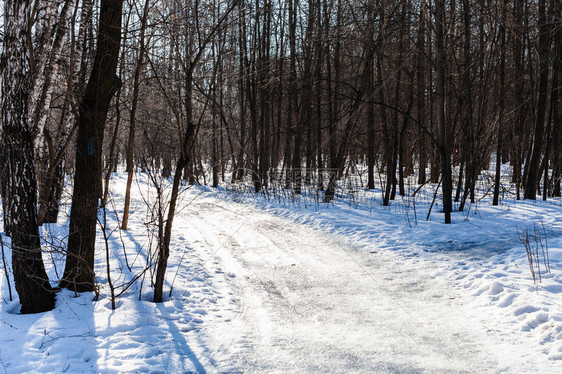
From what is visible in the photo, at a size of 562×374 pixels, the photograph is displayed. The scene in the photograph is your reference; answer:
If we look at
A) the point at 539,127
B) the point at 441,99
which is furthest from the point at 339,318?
the point at 539,127

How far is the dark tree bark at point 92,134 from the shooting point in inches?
180

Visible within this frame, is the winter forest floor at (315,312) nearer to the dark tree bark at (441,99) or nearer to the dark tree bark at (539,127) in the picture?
the dark tree bark at (441,99)

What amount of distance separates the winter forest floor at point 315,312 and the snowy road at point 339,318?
19 millimetres

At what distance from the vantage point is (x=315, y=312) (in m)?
4.76

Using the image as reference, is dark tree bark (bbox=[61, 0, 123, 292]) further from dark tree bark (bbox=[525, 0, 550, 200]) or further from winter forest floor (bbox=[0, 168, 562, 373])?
dark tree bark (bbox=[525, 0, 550, 200])

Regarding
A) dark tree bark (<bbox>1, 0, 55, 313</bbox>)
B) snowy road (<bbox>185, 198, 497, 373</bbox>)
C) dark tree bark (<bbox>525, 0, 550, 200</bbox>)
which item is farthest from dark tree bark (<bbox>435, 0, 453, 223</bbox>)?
dark tree bark (<bbox>1, 0, 55, 313</bbox>)

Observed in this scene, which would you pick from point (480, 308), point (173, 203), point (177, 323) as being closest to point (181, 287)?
point (177, 323)

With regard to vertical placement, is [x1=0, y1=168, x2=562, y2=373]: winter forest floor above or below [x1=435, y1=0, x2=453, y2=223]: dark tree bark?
below

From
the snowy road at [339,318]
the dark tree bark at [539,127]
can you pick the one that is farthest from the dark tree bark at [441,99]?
the dark tree bark at [539,127]

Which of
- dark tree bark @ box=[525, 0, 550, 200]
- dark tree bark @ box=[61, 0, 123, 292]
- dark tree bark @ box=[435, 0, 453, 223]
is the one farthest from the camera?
dark tree bark @ box=[525, 0, 550, 200]

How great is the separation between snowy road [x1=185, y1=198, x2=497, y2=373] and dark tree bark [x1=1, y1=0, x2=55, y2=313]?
2106 millimetres

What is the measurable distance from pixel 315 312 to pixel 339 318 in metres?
0.32

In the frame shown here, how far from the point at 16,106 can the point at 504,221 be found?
32.2 ft

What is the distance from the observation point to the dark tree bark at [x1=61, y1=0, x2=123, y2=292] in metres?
4.57
